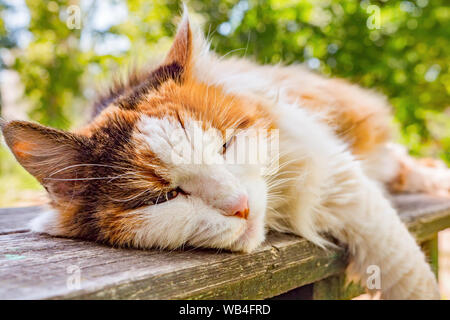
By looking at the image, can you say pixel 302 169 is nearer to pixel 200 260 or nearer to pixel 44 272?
pixel 200 260

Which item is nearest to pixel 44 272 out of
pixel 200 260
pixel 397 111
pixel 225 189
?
pixel 200 260

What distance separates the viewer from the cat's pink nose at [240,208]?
1064 mm

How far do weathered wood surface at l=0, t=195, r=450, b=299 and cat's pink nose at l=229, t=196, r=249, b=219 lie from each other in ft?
0.37

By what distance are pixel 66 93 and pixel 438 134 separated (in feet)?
12.4

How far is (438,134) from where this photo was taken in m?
3.52

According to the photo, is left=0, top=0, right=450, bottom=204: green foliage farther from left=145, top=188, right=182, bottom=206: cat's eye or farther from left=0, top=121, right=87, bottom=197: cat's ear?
left=145, top=188, right=182, bottom=206: cat's eye

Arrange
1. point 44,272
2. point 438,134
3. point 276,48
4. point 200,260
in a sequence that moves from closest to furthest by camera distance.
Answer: point 44,272 → point 200,260 → point 276,48 → point 438,134

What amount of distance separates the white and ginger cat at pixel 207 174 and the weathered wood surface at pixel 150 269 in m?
0.06

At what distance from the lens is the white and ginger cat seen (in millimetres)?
1117

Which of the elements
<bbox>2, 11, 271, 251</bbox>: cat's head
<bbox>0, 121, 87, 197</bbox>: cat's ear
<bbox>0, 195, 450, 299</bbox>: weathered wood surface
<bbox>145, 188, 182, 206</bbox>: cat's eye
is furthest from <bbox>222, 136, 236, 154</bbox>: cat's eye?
<bbox>0, 121, 87, 197</bbox>: cat's ear

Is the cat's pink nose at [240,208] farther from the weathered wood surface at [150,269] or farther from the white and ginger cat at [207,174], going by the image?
the weathered wood surface at [150,269]

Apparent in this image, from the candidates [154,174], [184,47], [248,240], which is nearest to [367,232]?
[248,240]

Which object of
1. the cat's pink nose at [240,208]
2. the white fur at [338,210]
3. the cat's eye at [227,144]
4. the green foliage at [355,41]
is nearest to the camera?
the cat's pink nose at [240,208]

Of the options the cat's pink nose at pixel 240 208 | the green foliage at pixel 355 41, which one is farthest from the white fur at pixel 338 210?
the green foliage at pixel 355 41
